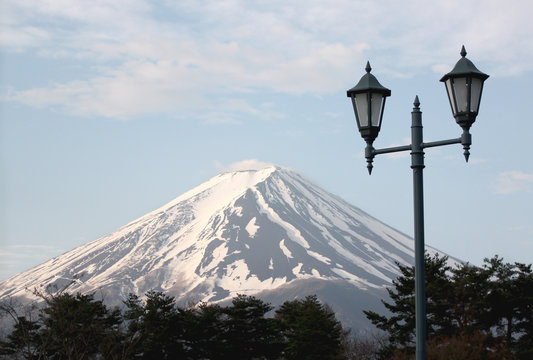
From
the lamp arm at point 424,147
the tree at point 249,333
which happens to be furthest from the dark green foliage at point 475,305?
the lamp arm at point 424,147

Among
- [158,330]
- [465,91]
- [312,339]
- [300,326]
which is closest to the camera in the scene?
[465,91]

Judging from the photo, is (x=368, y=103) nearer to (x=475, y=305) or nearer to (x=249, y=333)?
(x=475, y=305)

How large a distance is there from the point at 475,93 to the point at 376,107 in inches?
32.0

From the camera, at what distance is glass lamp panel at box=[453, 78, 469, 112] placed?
631 cm

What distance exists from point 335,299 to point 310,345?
157 m

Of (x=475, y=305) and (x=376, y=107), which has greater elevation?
(x=376, y=107)

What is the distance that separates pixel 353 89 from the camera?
6.52 metres

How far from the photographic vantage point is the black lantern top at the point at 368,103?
21.3 feet

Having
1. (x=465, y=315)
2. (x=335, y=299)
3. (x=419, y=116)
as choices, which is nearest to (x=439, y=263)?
(x=465, y=315)

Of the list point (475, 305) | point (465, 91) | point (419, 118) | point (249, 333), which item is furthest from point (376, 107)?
point (249, 333)

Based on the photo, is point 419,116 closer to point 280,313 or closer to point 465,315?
point 465,315

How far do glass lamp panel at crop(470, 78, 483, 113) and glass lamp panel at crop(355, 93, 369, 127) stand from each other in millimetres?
860

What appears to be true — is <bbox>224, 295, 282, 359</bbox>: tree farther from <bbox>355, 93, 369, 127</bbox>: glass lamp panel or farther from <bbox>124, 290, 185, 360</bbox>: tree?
<bbox>355, 93, 369, 127</bbox>: glass lamp panel

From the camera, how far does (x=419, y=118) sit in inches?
259
